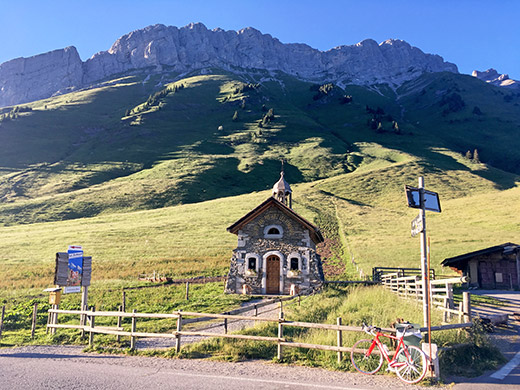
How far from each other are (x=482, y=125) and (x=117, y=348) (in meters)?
204

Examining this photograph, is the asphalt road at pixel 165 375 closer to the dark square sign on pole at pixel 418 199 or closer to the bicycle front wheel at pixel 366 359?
the bicycle front wheel at pixel 366 359

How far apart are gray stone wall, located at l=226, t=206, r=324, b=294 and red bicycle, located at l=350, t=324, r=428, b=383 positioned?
1818 centimetres

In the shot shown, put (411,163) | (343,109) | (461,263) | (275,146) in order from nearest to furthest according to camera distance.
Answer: (461,263) → (411,163) → (275,146) → (343,109)

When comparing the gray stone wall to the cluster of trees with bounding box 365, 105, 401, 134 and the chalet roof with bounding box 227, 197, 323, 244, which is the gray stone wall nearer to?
the chalet roof with bounding box 227, 197, 323, 244

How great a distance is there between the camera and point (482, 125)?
591 feet

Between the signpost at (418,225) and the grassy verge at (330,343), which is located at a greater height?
the signpost at (418,225)

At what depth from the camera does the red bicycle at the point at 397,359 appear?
30.6 feet

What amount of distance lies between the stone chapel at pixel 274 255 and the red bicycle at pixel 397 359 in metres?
18.1

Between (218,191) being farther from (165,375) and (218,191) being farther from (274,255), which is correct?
(165,375)

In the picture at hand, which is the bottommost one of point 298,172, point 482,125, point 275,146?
point 298,172

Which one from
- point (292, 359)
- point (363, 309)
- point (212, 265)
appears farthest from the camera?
point (212, 265)

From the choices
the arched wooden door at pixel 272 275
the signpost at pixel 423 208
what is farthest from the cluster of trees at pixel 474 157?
the signpost at pixel 423 208

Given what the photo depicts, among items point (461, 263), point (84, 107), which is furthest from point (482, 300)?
point (84, 107)

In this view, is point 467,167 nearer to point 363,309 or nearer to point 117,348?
point 363,309
